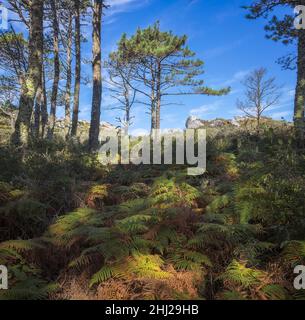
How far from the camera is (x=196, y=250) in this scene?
4.73 metres

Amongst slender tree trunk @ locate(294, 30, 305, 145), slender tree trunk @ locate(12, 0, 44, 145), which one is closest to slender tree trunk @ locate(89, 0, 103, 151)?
slender tree trunk @ locate(12, 0, 44, 145)

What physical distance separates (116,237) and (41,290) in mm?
1142

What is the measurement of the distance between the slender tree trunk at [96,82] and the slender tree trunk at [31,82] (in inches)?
123

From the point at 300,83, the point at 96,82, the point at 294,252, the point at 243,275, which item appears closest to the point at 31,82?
the point at 96,82

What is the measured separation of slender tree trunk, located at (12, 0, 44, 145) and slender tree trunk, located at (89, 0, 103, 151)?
10.3 ft

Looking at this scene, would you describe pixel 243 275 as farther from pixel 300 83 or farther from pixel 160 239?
pixel 300 83

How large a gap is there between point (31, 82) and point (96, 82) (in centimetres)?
415

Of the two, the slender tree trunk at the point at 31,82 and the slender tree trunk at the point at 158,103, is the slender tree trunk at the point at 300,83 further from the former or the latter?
the slender tree trunk at the point at 158,103

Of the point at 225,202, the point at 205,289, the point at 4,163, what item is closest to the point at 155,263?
the point at 205,289

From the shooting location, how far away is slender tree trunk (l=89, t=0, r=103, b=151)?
1344 cm

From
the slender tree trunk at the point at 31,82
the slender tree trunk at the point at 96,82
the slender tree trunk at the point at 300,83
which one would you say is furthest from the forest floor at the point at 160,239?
the slender tree trunk at the point at 96,82

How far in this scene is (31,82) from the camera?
32.5 ft
